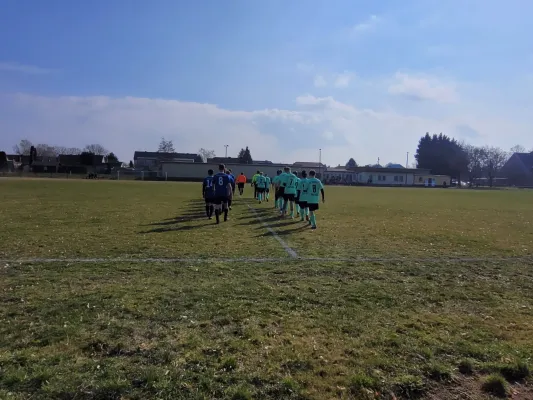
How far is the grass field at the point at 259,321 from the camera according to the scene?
12.0ft

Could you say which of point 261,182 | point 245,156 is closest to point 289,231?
point 261,182

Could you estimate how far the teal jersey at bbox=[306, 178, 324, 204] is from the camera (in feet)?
48.9

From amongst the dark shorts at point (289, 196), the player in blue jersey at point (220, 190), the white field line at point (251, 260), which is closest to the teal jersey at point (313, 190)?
the dark shorts at point (289, 196)

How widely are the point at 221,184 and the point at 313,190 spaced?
10.8 feet

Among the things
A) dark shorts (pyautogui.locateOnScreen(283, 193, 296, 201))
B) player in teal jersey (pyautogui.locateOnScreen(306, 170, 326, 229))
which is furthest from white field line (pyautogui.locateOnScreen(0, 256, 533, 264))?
dark shorts (pyautogui.locateOnScreen(283, 193, 296, 201))

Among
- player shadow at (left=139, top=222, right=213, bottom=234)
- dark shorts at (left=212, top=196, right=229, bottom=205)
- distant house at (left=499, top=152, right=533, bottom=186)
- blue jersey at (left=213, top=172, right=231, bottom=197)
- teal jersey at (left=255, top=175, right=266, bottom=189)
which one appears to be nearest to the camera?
player shadow at (left=139, top=222, right=213, bottom=234)

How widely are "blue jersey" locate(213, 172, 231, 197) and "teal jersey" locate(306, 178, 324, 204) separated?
292cm

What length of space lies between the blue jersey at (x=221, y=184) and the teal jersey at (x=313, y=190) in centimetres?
292

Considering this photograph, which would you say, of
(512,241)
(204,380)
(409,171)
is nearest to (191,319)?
(204,380)

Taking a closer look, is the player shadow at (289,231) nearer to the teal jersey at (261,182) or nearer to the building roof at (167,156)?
the teal jersey at (261,182)

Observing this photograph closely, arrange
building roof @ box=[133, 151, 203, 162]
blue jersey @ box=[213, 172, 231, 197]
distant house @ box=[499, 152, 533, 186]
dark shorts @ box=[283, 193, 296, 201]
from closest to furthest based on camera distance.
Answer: blue jersey @ box=[213, 172, 231, 197] → dark shorts @ box=[283, 193, 296, 201] → distant house @ box=[499, 152, 533, 186] → building roof @ box=[133, 151, 203, 162]

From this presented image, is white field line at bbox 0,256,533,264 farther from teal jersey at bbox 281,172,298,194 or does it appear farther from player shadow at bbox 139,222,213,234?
teal jersey at bbox 281,172,298,194

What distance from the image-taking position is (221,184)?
1523cm

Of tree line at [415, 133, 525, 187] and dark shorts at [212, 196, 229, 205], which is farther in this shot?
tree line at [415, 133, 525, 187]
